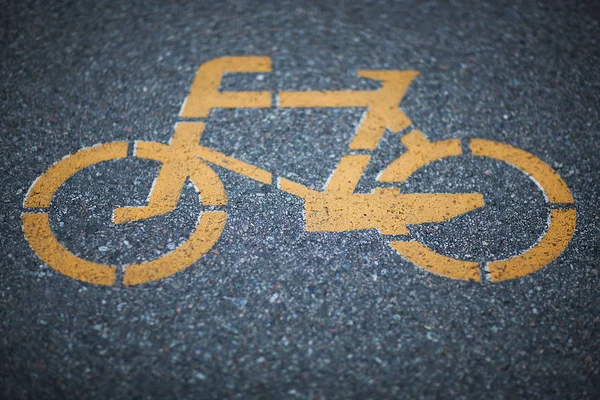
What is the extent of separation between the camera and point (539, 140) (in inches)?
147

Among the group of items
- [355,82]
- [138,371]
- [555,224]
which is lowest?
[138,371]

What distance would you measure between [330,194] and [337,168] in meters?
0.23

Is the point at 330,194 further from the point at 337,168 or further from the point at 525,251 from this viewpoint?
the point at 525,251

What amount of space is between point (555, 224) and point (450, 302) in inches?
35.3

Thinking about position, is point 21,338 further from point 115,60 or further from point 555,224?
point 555,224

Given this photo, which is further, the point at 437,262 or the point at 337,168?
the point at 337,168

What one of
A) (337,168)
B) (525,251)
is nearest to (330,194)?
(337,168)

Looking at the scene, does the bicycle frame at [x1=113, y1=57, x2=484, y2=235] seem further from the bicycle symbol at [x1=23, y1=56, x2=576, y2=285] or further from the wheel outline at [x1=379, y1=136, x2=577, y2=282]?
the wheel outline at [x1=379, y1=136, x2=577, y2=282]

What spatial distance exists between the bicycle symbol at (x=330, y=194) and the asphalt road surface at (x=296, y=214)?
0.17 feet

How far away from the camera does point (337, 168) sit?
11.7ft

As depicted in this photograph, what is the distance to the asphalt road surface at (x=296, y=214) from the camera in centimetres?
270

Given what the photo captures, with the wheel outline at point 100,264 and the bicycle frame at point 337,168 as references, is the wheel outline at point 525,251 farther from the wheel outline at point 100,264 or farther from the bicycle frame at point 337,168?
the wheel outline at point 100,264

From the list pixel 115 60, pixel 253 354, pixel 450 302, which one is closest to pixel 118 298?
pixel 253 354

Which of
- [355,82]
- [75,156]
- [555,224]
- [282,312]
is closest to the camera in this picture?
[282,312]
